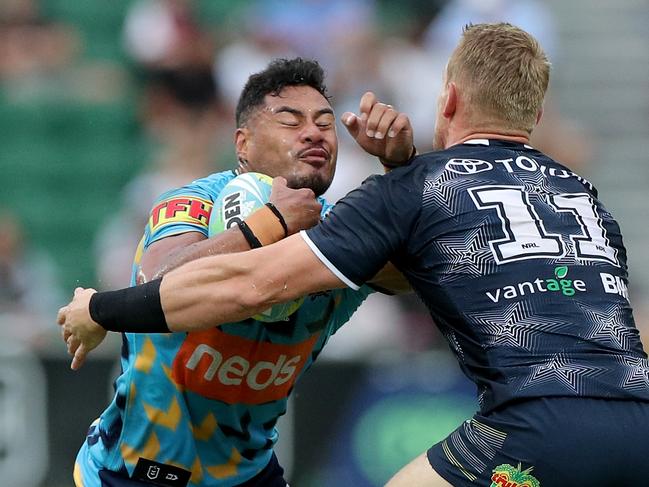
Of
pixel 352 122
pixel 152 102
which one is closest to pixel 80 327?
pixel 352 122

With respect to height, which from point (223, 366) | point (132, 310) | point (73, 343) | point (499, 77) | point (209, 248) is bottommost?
point (223, 366)

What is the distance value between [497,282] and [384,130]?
819mm

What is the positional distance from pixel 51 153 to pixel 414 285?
344 inches

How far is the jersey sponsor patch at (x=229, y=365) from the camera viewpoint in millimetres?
5156

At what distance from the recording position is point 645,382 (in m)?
4.21

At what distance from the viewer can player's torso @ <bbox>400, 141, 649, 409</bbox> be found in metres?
4.15

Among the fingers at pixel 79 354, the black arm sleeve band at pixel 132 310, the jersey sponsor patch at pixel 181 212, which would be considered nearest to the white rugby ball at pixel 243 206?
the jersey sponsor patch at pixel 181 212

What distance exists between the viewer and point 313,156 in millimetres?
5293

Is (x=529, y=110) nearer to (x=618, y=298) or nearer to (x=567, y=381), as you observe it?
(x=618, y=298)

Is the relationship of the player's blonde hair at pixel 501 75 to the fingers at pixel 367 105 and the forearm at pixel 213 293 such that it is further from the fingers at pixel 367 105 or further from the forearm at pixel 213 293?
the forearm at pixel 213 293

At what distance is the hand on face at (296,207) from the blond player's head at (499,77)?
700 millimetres

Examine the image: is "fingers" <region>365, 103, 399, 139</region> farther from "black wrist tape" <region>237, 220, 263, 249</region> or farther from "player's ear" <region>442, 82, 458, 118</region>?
"black wrist tape" <region>237, 220, 263, 249</region>

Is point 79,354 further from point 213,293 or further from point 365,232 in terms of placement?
point 365,232

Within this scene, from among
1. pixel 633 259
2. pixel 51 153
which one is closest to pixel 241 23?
pixel 51 153
